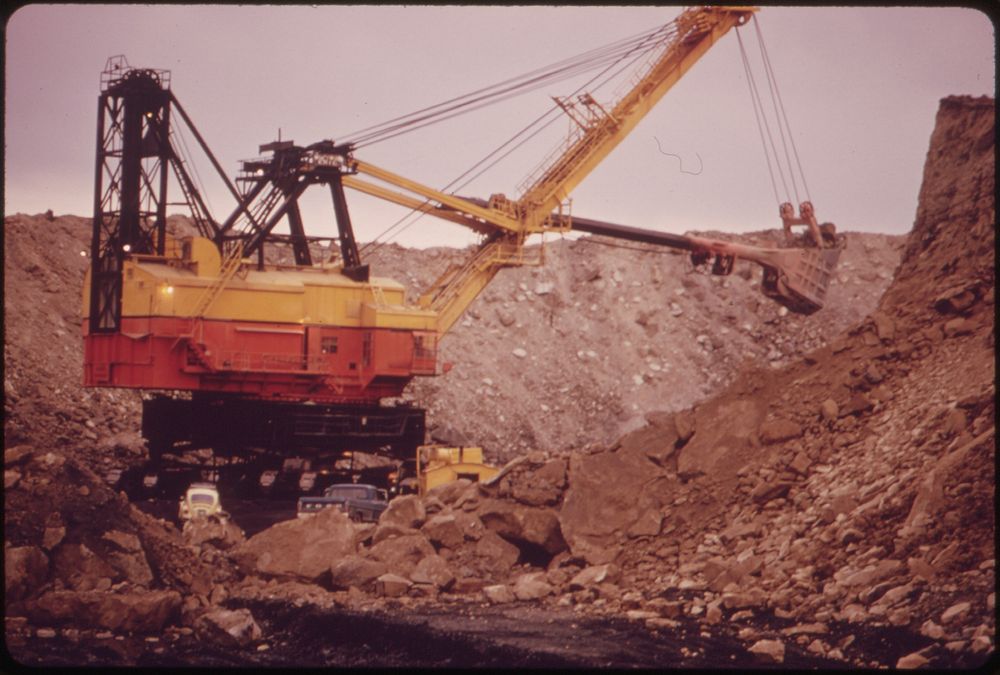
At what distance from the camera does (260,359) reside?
2616cm

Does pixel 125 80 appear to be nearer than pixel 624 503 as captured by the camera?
No

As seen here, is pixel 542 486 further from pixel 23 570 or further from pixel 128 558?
pixel 23 570

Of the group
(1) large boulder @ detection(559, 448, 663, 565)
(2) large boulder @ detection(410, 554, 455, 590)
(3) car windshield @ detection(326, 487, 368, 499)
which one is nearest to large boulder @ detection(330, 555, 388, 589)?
(2) large boulder @ detection(410, 554, 455, 590)

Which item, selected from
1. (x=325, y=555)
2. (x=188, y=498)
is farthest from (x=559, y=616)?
(x=188, y=498)

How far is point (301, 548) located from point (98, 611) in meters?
4.25

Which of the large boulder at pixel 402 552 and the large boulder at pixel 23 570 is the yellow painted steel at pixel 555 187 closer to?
the large boulder at pixel 402 552

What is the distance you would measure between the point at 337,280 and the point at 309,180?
2075 mm

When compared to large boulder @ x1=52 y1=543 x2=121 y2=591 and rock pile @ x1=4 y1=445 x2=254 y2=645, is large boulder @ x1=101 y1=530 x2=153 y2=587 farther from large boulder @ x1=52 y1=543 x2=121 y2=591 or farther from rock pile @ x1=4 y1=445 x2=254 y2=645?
large boulder @ x1=52 y1=543 x2=121 y2=591

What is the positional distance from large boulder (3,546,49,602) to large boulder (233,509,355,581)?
3.67 metres

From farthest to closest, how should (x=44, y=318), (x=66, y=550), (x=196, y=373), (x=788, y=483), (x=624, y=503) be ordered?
(x=44, y=318)
(x=196, y=373)
(x=624, y=503)
(x=788, y=483)
(x=66, y=550)

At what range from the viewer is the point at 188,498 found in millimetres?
24016

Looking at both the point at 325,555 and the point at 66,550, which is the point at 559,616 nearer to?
the point at 325,555

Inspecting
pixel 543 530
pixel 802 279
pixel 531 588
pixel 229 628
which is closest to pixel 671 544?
pixel 531 588

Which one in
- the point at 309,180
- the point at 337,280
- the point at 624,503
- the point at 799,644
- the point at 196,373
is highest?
the point at 309,180
